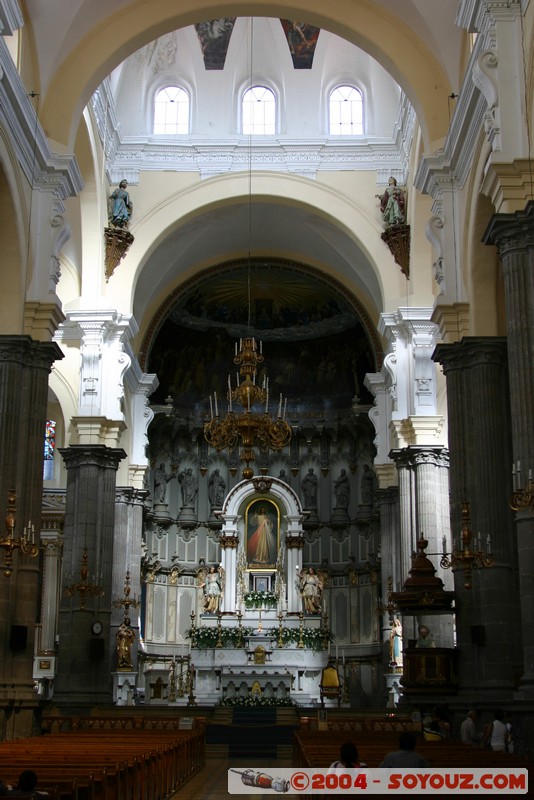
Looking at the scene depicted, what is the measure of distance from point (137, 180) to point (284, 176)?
364 cm

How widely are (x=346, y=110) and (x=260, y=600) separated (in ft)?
45.6

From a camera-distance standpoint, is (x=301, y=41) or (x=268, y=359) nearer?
(x=301, y=41)

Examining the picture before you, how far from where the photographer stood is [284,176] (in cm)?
2698

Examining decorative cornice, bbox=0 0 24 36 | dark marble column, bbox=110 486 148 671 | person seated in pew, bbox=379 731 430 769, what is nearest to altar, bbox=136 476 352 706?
dark marble column, bbox=110 486 148 671

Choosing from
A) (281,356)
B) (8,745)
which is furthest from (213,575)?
(8,745)

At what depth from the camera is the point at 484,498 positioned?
1630 centimetres

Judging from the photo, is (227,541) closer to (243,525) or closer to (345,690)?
(243,525)

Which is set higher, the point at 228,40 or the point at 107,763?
the point at 228,40

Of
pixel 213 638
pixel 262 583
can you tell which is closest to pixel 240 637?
pixel 213 638

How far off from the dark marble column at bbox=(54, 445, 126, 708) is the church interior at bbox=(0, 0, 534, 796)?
72mm

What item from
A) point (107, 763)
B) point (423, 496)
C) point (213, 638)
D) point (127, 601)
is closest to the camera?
point (107, 763)

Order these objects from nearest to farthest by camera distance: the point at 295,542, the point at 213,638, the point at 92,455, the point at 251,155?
1. the point at 92,455
2. the point at 251,155
3. the point at 213,638
4. the point at 295,542

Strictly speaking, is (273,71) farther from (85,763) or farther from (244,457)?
(85,763)

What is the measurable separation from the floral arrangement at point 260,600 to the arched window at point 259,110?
1310 cm
